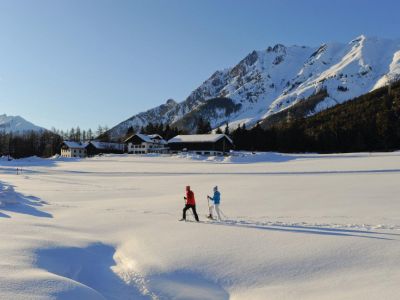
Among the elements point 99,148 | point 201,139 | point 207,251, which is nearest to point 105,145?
point 99,148

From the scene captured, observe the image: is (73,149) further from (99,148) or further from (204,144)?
(204,144)

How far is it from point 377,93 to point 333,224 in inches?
6610

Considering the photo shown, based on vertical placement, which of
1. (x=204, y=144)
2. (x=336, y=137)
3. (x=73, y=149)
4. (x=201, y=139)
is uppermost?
(x=336, y=137)

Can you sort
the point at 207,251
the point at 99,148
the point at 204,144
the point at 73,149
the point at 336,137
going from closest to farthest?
1. the point at 207,251
2. the point at 204,144
3. the point at 336,137
4. the point at 99,148
5. the point at 73,149

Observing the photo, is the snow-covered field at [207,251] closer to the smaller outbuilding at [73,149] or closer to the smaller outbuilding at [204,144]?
the smaller outbuilding at [204,144]

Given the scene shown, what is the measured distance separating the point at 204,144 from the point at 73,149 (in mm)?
46472

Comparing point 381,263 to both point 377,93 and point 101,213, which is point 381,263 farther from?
point 377,93

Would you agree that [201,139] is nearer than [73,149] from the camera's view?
Yes

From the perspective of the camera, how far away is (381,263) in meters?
10.5

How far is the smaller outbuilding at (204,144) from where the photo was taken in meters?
94.4

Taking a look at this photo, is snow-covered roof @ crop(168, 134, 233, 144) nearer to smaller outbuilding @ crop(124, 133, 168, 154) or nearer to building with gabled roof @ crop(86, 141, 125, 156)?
smaller outbuilding @ crop(124, 133, 168, 154)

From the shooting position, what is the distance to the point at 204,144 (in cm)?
9556

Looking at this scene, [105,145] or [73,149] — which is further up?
[105,145]

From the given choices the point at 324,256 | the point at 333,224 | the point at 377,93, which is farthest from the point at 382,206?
the point at 377,93
